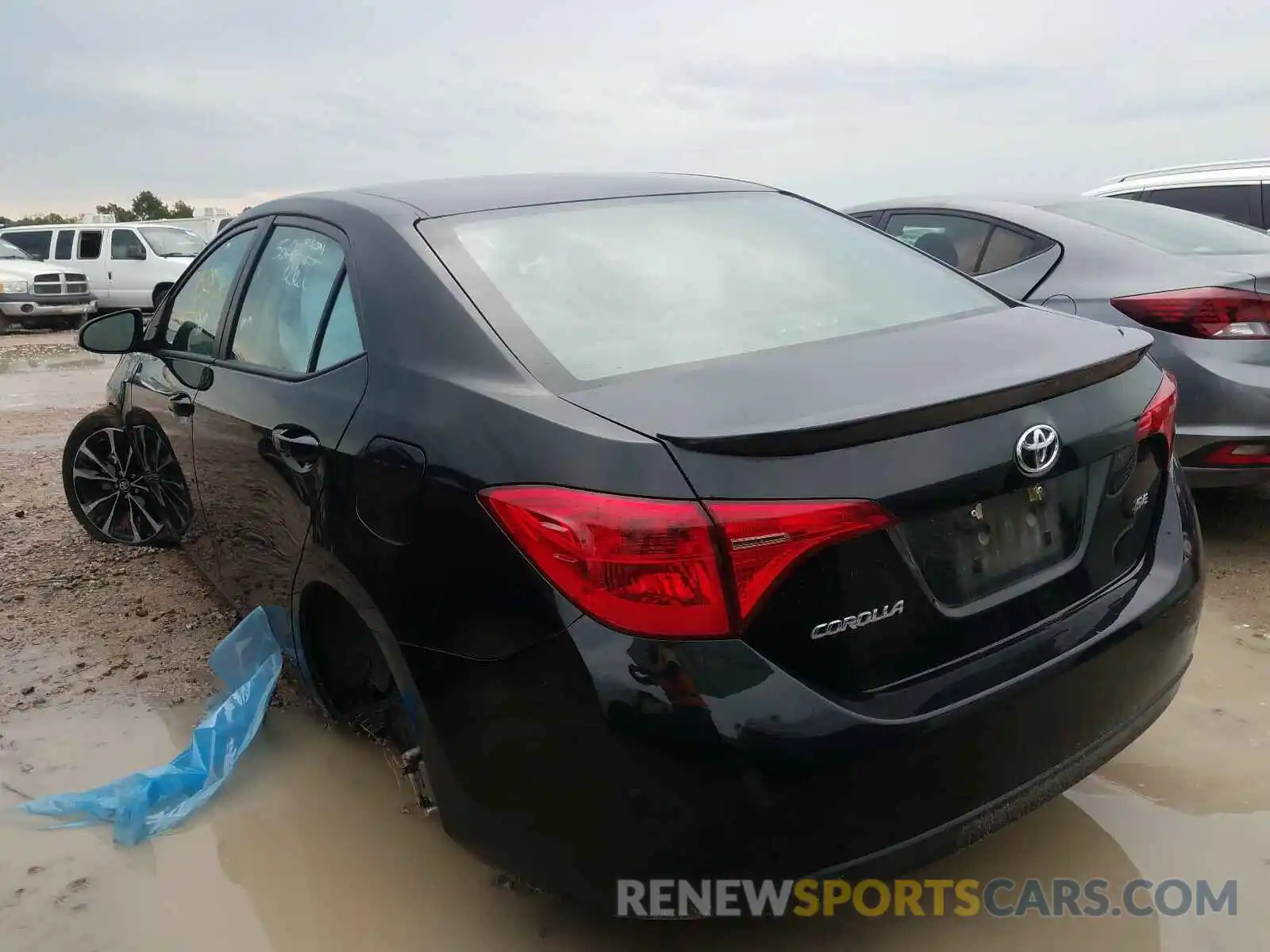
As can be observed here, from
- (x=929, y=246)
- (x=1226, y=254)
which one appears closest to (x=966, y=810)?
(x=1226, y=254)

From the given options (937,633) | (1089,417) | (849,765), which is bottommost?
(849,765)

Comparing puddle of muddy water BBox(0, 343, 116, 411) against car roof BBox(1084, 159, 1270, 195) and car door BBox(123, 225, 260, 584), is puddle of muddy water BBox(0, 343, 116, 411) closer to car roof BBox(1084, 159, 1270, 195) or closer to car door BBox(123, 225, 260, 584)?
car door BBox(123, 225, 260, 584)

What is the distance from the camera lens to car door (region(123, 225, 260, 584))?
331 cm

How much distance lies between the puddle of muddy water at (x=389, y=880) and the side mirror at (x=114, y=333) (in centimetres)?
151

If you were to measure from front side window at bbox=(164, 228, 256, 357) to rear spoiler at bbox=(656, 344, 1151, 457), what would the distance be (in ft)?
7.00

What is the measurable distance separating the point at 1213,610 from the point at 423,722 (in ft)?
9.87

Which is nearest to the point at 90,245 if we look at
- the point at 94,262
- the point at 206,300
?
the point at 94,262

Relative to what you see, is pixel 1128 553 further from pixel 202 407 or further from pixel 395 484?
pixel 202 407

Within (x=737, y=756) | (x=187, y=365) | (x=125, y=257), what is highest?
(x=187, y=365)

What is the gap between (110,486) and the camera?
182 inches

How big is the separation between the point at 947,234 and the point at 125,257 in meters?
16.7

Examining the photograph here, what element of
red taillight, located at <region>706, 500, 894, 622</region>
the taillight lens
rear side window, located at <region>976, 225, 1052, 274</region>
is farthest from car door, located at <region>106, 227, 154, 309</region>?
red taillight, located at <region>706, 500, 894, 622</region>

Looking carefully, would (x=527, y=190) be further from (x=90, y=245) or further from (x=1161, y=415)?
(x=90, y=245)

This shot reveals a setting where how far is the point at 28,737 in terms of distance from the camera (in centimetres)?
315
